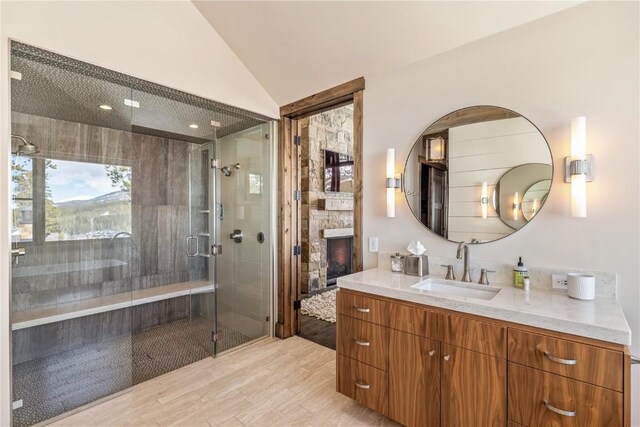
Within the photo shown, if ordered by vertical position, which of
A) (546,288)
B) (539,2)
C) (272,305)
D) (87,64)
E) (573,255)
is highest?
(539,2)

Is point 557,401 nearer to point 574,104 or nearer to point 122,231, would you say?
point 574,104

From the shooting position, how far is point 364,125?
263 cm

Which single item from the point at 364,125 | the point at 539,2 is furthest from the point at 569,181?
the point at 364,125

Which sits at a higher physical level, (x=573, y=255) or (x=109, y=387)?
(x=573, y=255)

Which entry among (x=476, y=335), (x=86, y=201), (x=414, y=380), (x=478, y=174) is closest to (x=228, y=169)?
(x=86, y=201)

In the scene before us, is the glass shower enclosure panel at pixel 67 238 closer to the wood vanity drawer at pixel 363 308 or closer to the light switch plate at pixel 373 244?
the wood vanity drawer at pixel 363 308

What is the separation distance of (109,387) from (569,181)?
3.49 metres

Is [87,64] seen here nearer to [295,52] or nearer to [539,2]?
[295,52]

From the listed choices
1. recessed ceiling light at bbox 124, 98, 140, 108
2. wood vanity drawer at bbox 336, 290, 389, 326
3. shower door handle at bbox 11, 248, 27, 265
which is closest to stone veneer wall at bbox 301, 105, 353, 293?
recessed ceiling light at bbox 124, 98, 140, 108

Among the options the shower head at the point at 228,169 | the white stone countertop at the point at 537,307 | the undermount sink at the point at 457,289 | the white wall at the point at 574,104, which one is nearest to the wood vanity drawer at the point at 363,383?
the white stone countertop at the point at 537,307

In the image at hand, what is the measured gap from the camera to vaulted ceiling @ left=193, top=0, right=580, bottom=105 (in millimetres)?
1897

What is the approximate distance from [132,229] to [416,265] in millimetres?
2842

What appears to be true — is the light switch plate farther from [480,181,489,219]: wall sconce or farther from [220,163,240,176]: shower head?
Answer: [220,163,240,176]: shower head

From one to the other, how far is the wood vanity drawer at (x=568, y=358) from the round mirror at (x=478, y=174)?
77 centimetres
